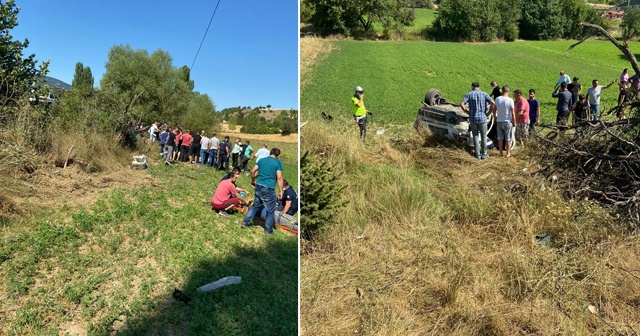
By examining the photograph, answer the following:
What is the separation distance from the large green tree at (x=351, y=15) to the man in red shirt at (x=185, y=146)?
29.6 metres

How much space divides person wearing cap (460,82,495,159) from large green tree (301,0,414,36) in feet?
120

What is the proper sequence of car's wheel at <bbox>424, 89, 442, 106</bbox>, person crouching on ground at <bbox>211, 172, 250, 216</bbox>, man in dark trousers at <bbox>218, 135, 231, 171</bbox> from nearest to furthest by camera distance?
person crouching on ground at <bbox>211, 172, 250, 216</bbox> → car's wheel at <bbox>424, 89, 442, 106</bbox> → man in dark trousers at <bbox>218, 135, 231, 171</bbox>

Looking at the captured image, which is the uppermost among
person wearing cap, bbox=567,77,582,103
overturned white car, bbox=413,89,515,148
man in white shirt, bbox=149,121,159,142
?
person wearing cap, bbox=567,77,582,103

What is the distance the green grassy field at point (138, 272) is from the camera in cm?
367

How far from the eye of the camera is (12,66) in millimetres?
8906

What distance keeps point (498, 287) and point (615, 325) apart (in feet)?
2.68

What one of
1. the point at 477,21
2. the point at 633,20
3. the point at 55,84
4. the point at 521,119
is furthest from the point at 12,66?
the point at 633,20

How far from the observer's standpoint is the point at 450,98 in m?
19.0

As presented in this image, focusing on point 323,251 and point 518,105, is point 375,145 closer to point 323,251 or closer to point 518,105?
point 518,105

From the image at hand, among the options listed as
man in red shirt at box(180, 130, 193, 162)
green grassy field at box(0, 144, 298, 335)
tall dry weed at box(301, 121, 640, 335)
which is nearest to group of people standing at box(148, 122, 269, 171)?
man in red shirt at box(180, 130, 193, 162)

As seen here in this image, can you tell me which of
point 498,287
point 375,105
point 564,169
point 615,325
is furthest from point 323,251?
point 375,105

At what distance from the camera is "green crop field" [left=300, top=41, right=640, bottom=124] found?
671 inches

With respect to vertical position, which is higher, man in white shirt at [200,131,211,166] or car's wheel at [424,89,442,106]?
car's wheel at [424,89,442,106]

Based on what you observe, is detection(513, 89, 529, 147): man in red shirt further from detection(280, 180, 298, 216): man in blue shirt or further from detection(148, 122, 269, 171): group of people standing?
detection(148, 122, 269, 171): group of people standing
